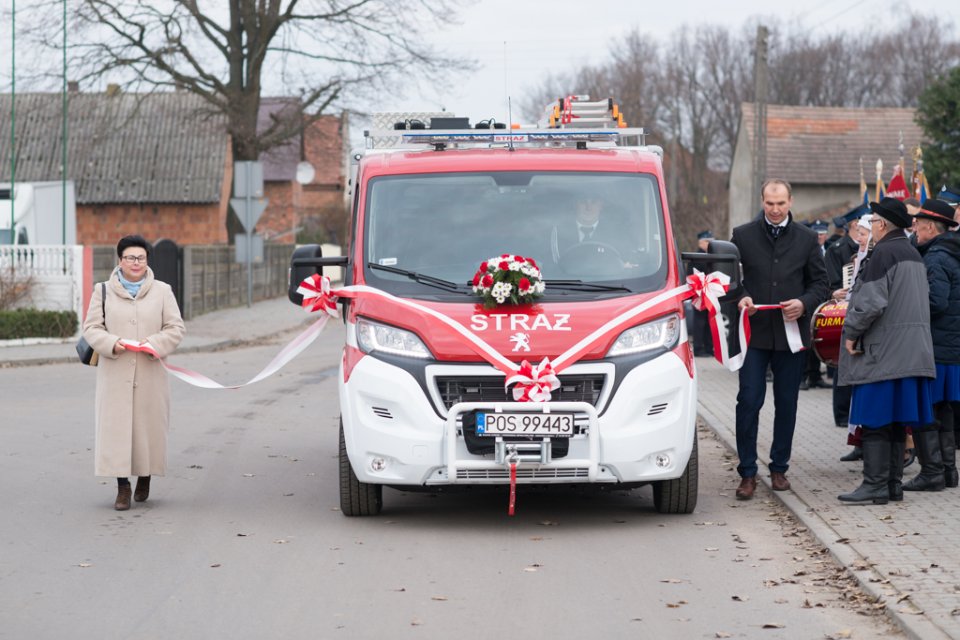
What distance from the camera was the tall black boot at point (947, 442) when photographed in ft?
32.3

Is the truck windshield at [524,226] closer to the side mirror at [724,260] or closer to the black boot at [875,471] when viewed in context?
the side mirror at [724,260]

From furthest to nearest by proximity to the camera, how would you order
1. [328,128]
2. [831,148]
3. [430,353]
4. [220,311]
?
[831,148], [328,128], [220,311], [430,353]

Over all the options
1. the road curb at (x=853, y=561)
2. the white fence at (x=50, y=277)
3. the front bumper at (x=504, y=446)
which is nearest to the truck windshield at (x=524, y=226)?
the front bumper at (x=504, y=446)

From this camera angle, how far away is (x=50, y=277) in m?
25.3

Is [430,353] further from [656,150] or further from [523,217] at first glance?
[656,150]

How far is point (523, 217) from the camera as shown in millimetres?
9227

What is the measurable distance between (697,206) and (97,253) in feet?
106

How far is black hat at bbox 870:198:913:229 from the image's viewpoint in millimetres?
9102

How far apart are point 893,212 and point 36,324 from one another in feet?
Result: 59.8

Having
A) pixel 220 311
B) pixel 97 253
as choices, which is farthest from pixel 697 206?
pixel 97 253

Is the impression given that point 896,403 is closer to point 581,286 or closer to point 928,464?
point 928,464

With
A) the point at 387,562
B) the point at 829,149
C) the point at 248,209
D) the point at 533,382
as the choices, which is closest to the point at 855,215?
the point at 533,382

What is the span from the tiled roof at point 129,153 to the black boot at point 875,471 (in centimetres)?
4418

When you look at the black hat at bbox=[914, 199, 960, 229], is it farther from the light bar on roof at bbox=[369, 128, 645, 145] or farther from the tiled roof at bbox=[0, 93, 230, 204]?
the tiled roof at bbox=[0, 93, 230, 204]
